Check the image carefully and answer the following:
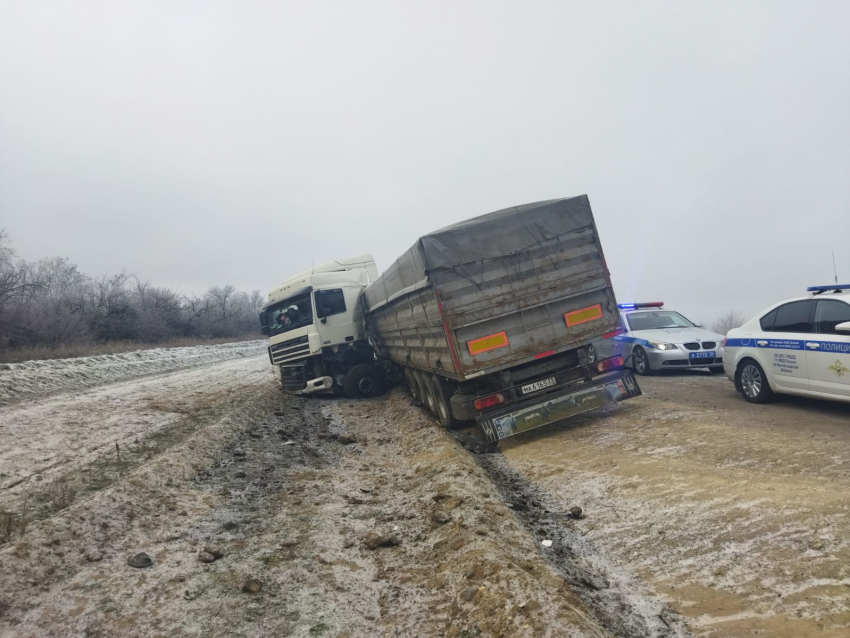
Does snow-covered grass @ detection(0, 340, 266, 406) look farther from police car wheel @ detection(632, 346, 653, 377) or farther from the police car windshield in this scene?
the police car windshield

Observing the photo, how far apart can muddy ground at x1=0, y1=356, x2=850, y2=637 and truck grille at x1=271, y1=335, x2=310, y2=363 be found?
5435mm

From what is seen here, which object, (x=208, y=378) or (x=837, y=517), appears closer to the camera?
(x=837, y=517)

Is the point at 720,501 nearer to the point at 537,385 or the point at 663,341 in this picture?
the point at 537,385

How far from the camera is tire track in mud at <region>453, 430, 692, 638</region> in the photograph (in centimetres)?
295

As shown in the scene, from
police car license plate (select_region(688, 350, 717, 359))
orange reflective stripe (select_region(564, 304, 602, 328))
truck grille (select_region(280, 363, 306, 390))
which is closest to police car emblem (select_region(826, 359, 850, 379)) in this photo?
orange reflective stripe (select_region(564, 304, 602, 328))

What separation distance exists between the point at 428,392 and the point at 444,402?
120 centimetres

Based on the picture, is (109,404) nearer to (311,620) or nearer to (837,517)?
(311,620)

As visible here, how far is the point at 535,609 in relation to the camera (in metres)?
2.84

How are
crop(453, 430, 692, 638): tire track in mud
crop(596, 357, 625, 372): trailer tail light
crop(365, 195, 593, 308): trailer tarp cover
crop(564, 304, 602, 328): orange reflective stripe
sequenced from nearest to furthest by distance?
crop(453, 430, 692, 638): tire track in mud → crop(365, 195, 593, 308): trailer tarp cover → crop(564, 304, 602, 328): orange reflective stripe → crop(596, 357, 625, 372): trailer tail light

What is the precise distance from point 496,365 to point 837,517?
4100 millimetres

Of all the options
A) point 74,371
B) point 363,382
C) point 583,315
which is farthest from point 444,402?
point 74,371

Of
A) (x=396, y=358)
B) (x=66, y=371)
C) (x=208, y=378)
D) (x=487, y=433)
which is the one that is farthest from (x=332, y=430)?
(x=66, y=371)

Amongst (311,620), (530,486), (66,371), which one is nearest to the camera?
(311,620)

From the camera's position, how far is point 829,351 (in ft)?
22.1
